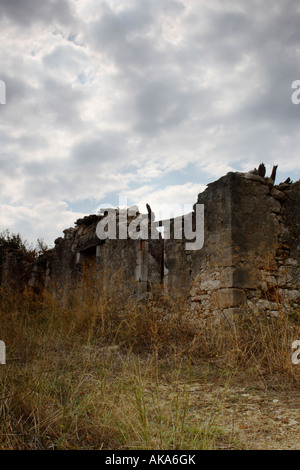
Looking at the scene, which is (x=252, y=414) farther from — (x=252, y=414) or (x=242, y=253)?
(x=242, y=253)

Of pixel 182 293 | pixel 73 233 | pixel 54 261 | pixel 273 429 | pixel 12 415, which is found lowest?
pixel 273 429

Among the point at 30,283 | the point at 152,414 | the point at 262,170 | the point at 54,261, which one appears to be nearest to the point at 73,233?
the point at 54,261

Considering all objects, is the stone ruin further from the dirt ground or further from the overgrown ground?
the dirt ground

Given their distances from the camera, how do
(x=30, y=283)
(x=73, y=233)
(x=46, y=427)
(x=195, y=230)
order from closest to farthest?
(x=46, y=427) → (x=195, y=230) → (x=73, y=233) → (x=30, y=283)

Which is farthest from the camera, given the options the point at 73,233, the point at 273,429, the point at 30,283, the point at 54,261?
the point at 30,283

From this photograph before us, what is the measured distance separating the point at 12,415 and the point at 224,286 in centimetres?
332

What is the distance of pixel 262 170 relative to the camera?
5719 millimetres

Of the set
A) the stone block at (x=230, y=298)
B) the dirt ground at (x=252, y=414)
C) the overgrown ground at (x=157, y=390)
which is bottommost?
the dirt ground at (x=252, y=414)

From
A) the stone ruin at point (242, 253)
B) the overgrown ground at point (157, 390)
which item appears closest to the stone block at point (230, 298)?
the stone ruin at point (242, 253)

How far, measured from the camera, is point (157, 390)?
223cm

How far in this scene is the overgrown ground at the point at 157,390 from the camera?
6.70ft

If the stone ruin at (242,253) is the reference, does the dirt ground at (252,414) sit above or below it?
below

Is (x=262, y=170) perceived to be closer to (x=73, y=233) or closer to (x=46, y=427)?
(x=46, y=427)

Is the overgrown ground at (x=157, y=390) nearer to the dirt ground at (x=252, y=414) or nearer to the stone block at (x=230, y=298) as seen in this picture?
the dirt ground at (x=252, y=414)
